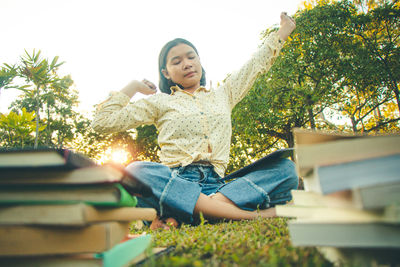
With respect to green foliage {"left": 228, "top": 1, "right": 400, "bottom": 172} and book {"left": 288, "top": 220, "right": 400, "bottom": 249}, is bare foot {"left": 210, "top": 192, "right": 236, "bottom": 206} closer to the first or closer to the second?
book {"left": 288, "top": 220, "right": 400, "bottom": 249}

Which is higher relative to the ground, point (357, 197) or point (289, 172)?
point (357, 197)

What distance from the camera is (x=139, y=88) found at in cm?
250

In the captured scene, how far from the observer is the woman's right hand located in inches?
97.3

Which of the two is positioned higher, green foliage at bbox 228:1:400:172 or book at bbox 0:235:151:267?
green foliage at bbox 228:1:400:172

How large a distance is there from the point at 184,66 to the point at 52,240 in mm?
2303

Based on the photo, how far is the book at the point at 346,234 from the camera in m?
0.53

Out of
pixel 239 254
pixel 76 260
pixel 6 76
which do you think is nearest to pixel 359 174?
pixel 239 254

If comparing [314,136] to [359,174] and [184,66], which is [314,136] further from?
[184,66]

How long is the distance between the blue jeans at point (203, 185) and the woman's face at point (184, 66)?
37.8 inches

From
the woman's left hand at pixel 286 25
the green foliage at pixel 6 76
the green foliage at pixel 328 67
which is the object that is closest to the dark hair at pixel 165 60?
the woman's left hand at pixel 286 25

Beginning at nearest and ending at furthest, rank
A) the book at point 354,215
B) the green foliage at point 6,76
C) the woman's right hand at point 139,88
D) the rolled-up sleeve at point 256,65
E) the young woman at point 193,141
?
the book at point 354,215 → the young woman at point 193,141 → the woman's right hand at point 139,88 → the rolled-up sleeve at point 256,65 → the green foliage at point 6,76

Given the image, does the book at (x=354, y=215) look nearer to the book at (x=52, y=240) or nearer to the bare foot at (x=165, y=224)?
the book at (x=52, y=240)

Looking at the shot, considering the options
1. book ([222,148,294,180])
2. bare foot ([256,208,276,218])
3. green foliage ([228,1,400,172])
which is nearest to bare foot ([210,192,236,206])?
bare foot ([256,208,276,218])

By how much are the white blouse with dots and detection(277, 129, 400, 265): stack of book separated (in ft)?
5.33
